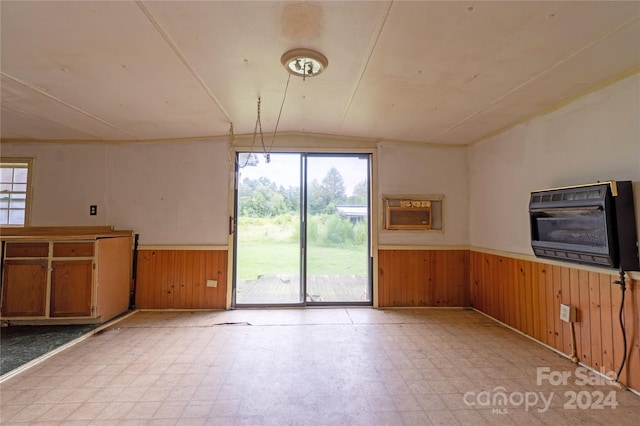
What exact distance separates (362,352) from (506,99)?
261 centimetres

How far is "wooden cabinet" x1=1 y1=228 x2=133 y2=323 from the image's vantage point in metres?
3.00

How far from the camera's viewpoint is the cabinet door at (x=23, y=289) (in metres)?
2.99

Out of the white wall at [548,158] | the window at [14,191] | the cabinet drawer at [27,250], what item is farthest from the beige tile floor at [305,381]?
the window at [14,191]

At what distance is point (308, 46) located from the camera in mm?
1885

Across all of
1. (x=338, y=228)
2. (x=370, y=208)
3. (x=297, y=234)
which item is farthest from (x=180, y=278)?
(x=370, y=208)

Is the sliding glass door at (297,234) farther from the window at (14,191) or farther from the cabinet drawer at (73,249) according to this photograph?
the window at (14,191)

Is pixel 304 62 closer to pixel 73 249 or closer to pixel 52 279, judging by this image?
pixel 73 249

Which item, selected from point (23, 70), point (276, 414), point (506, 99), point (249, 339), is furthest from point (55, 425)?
point (506, 99)

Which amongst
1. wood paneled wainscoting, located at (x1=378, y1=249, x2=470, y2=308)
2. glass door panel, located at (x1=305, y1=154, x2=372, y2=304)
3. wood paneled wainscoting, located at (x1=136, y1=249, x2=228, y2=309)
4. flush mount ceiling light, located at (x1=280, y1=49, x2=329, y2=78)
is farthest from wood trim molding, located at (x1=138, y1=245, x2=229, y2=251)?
flush mount ceiling light, located at (x1=280, y1=49, x2=329, y2=78)

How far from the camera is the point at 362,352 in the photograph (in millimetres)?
2553

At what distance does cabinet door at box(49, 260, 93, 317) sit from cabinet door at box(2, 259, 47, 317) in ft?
0.34

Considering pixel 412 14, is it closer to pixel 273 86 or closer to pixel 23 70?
pixel 273 86

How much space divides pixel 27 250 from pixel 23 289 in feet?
1.36

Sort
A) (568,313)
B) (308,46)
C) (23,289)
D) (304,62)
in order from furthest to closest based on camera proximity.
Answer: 1. (23,289)
2. (568,313)
3. (304,62)
4. (308,46)
